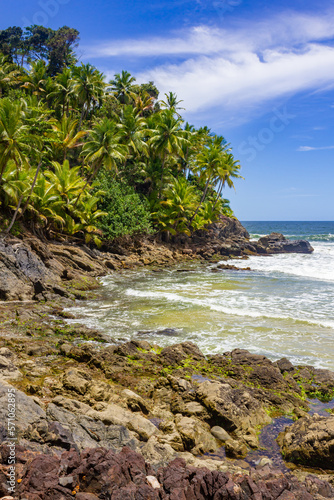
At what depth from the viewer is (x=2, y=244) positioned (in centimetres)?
1620

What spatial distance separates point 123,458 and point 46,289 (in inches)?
510

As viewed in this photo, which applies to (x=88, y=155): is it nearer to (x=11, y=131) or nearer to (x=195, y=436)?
(x=11, y=131)

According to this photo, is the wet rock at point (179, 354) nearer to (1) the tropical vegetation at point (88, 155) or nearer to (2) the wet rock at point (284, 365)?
(2) the wet rock at point (284, 365)

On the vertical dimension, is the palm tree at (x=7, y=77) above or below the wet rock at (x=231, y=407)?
above

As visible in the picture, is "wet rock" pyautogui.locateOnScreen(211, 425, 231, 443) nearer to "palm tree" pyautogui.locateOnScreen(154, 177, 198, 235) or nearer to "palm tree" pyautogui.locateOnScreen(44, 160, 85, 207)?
"palm tree" pyautogui.locateOnScreen(44, 160, 85, 207)

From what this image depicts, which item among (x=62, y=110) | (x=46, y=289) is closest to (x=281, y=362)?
(x=46, y=289)

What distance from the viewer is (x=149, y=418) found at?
21.1 feet

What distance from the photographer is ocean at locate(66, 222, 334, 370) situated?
11117mm

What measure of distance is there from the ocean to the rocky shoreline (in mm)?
1337

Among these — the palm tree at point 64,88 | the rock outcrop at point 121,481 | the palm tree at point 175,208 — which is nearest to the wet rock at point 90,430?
the rock outcrop at point 121,481

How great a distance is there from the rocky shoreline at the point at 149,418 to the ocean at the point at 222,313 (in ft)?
4.39

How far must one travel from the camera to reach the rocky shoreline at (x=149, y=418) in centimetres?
362

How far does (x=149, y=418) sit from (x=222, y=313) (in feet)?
28.5

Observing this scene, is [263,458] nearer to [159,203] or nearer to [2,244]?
[2,244]
